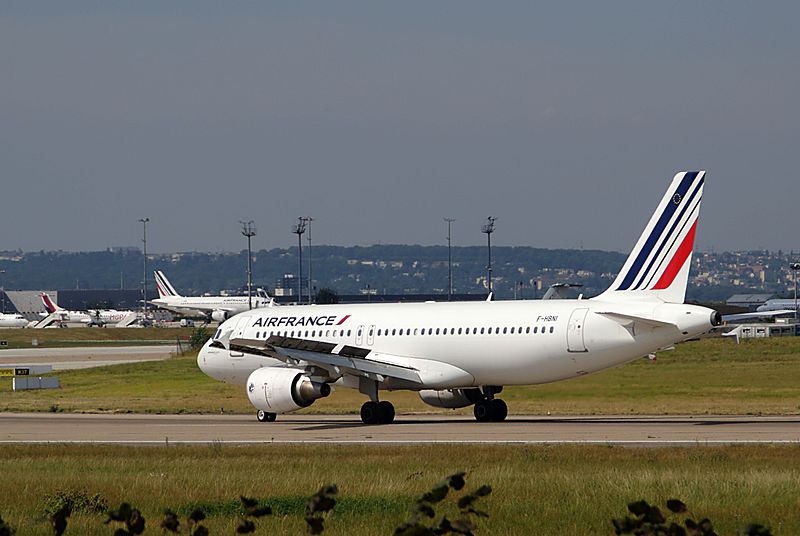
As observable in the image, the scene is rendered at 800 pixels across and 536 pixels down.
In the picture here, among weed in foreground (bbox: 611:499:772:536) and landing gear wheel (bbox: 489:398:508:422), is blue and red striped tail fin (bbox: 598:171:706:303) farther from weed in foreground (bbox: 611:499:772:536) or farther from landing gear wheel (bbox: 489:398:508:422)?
weed in foreground (bbox: 611:499:772:536)

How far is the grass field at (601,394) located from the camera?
4503cm

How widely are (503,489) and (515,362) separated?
17489mm

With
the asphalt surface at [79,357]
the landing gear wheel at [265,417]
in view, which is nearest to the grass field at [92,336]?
the asphalt surface at [79,357]

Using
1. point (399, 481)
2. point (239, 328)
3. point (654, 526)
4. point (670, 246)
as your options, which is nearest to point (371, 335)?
point (239, 328)

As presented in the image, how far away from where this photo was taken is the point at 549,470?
24047 millimetres

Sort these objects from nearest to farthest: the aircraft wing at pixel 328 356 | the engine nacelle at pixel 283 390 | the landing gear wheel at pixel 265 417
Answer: the aircraft wing at pixel 328 356, the engine nacelle at pixel 283 390, the landing gear wheel at pixel 265 417

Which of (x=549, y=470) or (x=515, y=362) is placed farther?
(x=515, y=362)

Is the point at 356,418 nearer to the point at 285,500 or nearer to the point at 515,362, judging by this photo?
the point at 515,362

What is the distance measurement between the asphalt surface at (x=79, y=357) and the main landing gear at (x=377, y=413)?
48331 millimetres

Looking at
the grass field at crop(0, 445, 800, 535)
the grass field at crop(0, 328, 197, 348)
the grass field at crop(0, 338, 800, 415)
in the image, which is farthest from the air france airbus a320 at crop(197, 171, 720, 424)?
the grass field at crop(0, 328, 197, 348)

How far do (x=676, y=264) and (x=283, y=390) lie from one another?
39.2 feet

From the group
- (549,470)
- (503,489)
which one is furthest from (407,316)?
(503,489)

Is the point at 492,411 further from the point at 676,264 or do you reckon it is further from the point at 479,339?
the point at 676,264

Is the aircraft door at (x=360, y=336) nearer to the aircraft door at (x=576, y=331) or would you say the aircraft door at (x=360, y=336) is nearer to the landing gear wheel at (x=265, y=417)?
the landing gear wheel at (x=265, y=417)
